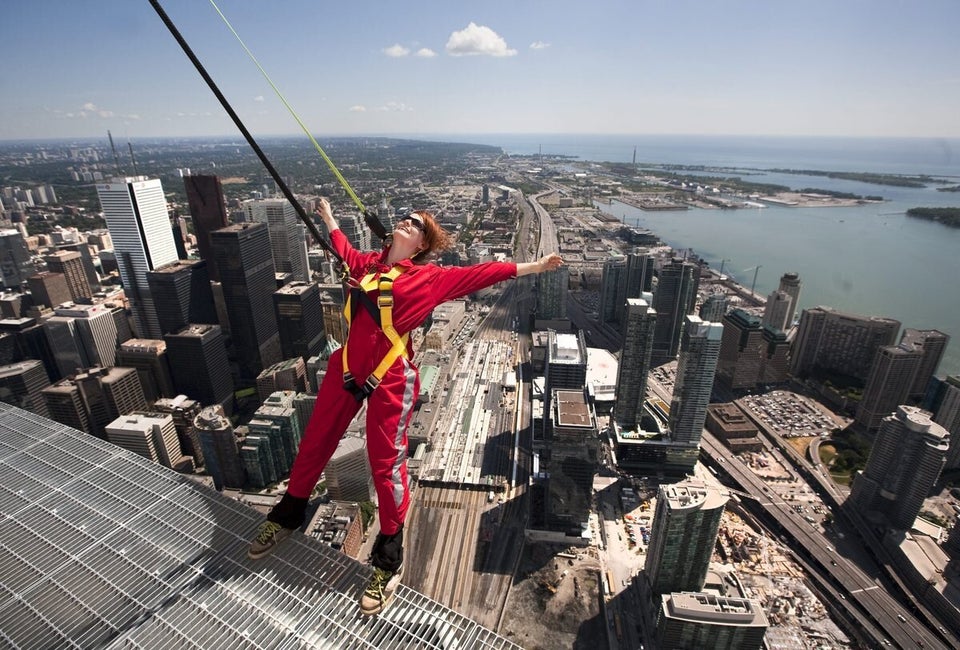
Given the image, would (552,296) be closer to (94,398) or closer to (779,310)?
(779,310)

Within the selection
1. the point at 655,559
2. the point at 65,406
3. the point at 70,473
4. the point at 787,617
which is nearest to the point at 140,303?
the point at 65,406

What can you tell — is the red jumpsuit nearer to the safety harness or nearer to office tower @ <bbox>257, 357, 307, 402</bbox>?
the safety harness

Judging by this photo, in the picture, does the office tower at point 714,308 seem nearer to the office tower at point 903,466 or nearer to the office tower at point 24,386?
the office tower at point 903,466

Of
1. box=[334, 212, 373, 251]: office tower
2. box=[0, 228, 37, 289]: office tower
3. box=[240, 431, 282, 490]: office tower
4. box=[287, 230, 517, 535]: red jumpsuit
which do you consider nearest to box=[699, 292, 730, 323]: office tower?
box=[240, 431, 282, 490]: office tower

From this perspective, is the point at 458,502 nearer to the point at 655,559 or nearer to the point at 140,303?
the point at 655,559

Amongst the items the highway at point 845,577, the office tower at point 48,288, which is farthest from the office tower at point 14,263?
the highway at point 845,577

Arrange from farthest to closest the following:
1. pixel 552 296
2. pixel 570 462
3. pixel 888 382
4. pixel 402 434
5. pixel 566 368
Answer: pixel 552 296, pixel 888 382, pixel 566 368, pixel 570 462, pixel 402 434

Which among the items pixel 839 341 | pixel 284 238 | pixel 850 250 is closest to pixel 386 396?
pixel 839 341
